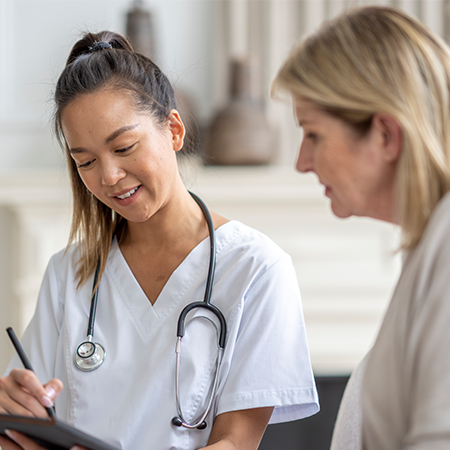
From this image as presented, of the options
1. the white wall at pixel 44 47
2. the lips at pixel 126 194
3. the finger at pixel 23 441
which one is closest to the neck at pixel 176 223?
the lips at pixel 126 194

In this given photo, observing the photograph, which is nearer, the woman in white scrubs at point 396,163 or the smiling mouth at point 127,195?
the woman in white scrubs at point 396,163

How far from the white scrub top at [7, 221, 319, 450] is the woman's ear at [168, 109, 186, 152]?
20 centimetres

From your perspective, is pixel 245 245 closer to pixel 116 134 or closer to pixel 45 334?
pixel 116 134

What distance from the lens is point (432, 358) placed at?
2.22ft

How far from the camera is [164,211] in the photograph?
3.92ft

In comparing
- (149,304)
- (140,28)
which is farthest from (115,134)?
(140,28)

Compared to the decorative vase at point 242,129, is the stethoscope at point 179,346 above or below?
below

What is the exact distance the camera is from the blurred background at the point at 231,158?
87.1 inches

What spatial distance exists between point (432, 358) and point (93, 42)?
92 centimetres

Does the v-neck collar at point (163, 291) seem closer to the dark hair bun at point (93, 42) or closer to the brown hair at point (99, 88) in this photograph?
the brown hair at point (99, 88)

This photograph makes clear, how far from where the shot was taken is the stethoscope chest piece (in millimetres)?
1089

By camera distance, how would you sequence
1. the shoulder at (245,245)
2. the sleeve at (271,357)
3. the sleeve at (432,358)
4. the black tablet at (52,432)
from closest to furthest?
1. the sleeve at (432,358)
2. the black tablet at (52,432)
3. the sleeve at (271,357)
4. the shoulder at (245,245)

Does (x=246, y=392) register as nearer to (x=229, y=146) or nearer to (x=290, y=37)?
(x=229, y=146)

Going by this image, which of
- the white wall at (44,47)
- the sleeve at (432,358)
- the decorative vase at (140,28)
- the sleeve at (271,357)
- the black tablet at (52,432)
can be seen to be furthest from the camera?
the white wall at (44,47)
